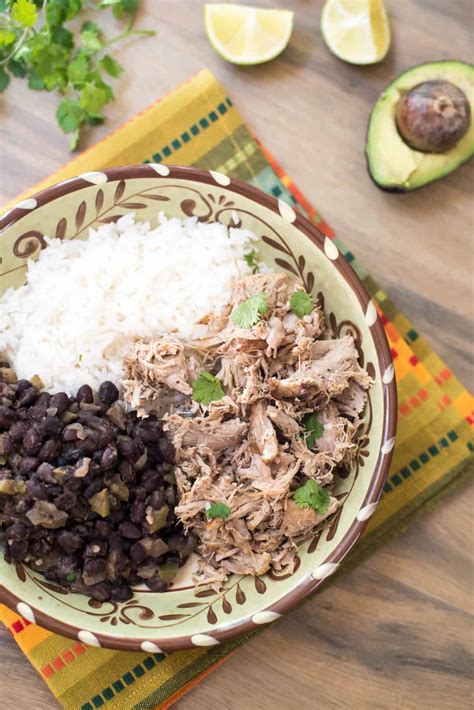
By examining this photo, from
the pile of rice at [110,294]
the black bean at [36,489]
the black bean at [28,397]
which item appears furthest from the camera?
the pile of rice at [110,294]

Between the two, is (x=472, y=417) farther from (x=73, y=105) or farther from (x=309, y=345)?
(x=73, y=105)

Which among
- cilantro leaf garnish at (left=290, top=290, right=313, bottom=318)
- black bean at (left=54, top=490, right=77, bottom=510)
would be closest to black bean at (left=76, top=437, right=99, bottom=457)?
black bean at (left=54, top=490, right=77, bottom=510)

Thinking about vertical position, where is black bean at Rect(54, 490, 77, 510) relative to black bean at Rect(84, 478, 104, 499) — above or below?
above

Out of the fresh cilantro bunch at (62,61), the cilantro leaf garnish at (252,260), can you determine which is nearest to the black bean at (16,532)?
the cilantro leaf garnish at (252,260)

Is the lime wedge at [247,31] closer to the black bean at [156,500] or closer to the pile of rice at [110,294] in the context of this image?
the pile of rice at [110,294]

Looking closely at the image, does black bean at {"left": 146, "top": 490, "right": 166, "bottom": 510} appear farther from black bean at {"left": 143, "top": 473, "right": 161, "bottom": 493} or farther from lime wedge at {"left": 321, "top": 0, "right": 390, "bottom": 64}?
lime wedge at {"left": 321, "top": 0, "right": 390, "bottom": 64}

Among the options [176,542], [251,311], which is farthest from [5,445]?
[251,311]

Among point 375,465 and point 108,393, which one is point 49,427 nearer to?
point 108,393
